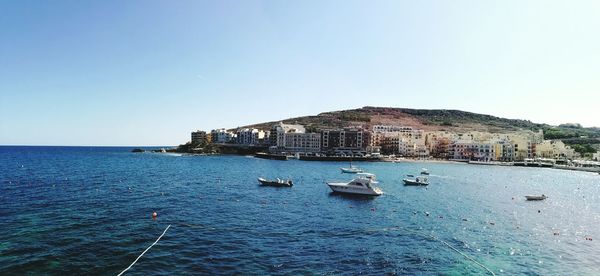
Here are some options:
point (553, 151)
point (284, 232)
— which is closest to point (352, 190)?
point (284, 232)

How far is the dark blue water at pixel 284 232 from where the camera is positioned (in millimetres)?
24656

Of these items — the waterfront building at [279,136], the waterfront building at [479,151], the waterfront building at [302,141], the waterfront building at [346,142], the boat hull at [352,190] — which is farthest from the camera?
the waterfront building at [279,136]

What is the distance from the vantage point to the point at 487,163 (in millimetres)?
150000

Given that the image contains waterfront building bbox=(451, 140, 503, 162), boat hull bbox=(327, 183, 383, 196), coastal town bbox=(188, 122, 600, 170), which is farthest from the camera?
coastal town bbox=(188, 122, 600, 170)

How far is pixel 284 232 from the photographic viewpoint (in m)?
32.7

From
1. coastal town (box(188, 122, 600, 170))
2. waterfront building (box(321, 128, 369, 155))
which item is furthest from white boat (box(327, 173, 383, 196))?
waterfront building (box(321, 128, 369, 155))

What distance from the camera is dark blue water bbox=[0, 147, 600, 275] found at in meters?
24.7

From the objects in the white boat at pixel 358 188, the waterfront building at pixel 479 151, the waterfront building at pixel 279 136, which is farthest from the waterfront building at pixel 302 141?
the white boat at pixel 358 188

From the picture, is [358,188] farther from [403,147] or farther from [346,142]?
[403,147]

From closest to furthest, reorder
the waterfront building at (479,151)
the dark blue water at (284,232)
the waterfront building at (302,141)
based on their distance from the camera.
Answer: the dark blue water at (284,232)
the waterfront building at (479,151)
the waterfront building at (302,141)

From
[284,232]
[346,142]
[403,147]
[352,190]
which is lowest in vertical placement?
[284,232]

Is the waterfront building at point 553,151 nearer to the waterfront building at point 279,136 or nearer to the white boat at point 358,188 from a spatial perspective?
the waterfront building at point 279,136

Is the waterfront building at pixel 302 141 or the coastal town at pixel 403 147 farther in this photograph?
the waterfront building at pixel 302 141

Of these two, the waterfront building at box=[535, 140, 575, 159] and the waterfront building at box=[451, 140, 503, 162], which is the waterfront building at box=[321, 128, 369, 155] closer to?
the waterfront building at box=[451, 140, 503, 162]
